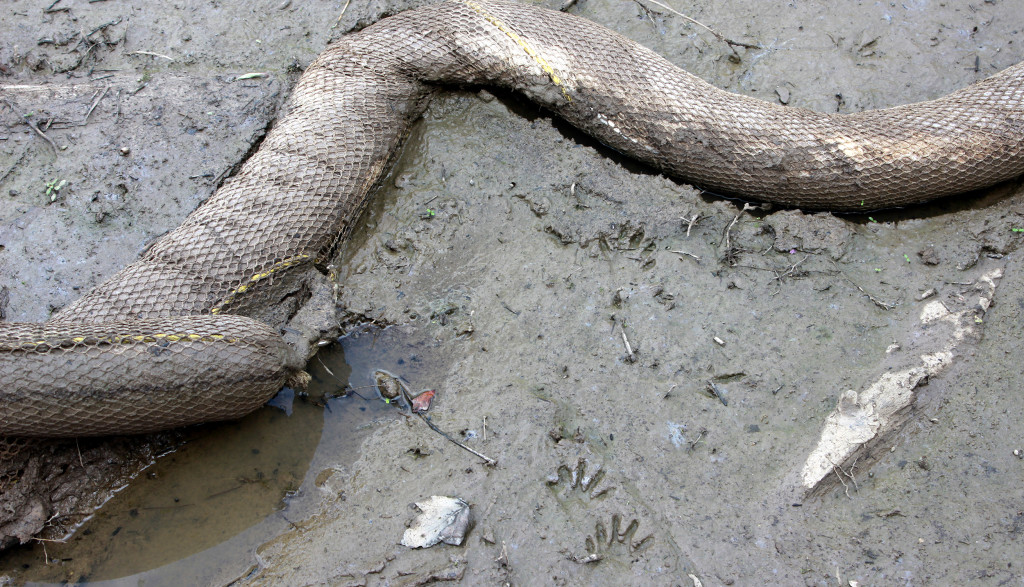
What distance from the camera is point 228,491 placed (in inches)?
142

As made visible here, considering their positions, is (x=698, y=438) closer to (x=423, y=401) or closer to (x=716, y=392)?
(x=716, y=392)

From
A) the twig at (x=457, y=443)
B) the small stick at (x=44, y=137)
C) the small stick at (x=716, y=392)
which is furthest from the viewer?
the small stick at (x=44, y=137)

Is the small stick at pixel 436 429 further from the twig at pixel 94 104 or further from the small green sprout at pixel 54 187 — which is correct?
the twig at pixel 94 104

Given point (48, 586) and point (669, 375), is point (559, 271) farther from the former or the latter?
point (48, 586)

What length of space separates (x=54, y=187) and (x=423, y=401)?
291 centimetres

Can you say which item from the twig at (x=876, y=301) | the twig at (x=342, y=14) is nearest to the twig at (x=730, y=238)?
the twig at (x=876, y=301)

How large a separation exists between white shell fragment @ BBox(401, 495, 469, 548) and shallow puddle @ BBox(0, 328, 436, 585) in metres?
0.63

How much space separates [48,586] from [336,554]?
4.95ft

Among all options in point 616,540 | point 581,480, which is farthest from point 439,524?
point 616,540

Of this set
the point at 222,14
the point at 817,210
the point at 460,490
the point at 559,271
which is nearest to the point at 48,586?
the point at 460,490

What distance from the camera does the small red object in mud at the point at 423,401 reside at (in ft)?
12.3

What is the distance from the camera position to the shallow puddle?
342cm

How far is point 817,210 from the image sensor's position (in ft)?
14.2

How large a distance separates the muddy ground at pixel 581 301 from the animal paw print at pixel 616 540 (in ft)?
0.06
